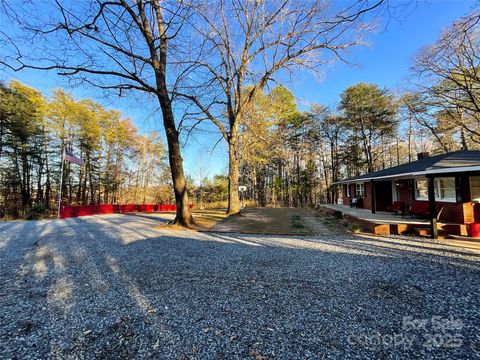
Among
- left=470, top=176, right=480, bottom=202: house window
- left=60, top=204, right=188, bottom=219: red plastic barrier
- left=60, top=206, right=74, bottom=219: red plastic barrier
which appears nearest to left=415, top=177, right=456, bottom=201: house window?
left=470, top=176, right=480, bottom=202: house window

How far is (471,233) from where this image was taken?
21.4ft

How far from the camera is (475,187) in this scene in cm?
761

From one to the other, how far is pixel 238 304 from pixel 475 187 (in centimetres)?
985

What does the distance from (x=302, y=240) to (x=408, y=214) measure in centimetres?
680

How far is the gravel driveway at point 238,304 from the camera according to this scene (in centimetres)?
190

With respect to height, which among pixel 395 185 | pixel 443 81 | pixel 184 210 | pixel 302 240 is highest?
pixel 443 81

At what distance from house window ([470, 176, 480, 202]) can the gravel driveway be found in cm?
408

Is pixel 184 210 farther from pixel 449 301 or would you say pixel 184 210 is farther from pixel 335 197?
pixel 335 197

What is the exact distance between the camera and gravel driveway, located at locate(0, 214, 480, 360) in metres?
1.90

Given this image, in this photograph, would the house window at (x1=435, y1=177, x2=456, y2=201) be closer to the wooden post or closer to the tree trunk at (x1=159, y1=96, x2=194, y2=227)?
the wooden post

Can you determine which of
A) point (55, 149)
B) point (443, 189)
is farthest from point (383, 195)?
point (55, 149)

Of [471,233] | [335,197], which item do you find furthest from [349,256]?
[335,197]

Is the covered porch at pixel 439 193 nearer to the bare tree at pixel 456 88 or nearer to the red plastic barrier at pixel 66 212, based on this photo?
the bare tree at pixel 456 88

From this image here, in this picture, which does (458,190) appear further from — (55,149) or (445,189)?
(55,149)
